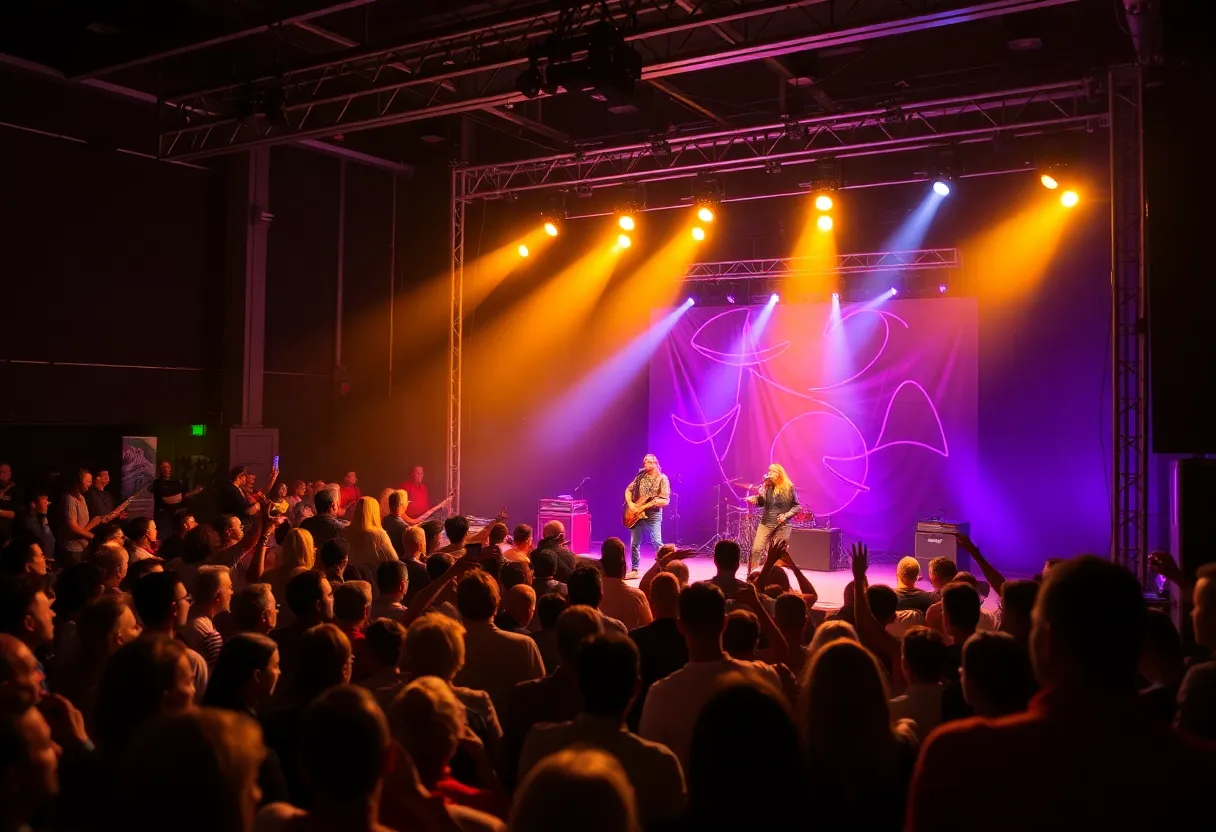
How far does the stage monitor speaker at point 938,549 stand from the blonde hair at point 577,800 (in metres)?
10.9

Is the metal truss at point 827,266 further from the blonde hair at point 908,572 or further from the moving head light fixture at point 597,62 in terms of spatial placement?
the blonde hair at point 908,572

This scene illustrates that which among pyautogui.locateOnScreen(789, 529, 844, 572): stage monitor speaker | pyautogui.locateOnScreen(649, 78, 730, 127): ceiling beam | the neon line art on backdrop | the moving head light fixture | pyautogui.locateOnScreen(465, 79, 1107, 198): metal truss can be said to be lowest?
pyautogui.locateOnScreen(789, 529, 844, 572): stage monitor speaker

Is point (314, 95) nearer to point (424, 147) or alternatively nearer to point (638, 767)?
point (424, 147)

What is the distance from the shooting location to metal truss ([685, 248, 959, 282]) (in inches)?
495

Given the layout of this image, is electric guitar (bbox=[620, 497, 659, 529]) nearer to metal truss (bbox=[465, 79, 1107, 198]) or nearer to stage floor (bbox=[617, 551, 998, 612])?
stage floor (bbox=[617, 551, 998, 612])

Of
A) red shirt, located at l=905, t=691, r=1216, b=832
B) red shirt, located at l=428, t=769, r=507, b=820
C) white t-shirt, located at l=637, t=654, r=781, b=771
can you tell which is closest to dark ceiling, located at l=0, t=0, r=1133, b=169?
white t-shirt, located at l=637, t=654, r=781, b=771

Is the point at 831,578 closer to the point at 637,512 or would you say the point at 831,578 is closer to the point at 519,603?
the point at 637,512

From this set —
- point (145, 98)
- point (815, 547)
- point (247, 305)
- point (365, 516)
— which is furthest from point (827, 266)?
point (145, 98)

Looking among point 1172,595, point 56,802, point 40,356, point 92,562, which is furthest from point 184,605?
point 40,356

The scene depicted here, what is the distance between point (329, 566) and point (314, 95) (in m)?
6.35

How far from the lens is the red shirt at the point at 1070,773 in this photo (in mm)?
1548

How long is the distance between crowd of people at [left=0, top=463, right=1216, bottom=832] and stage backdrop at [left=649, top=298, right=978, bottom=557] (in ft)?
27.7

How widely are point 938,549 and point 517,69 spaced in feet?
25.6

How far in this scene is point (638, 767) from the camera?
7.55 feet
